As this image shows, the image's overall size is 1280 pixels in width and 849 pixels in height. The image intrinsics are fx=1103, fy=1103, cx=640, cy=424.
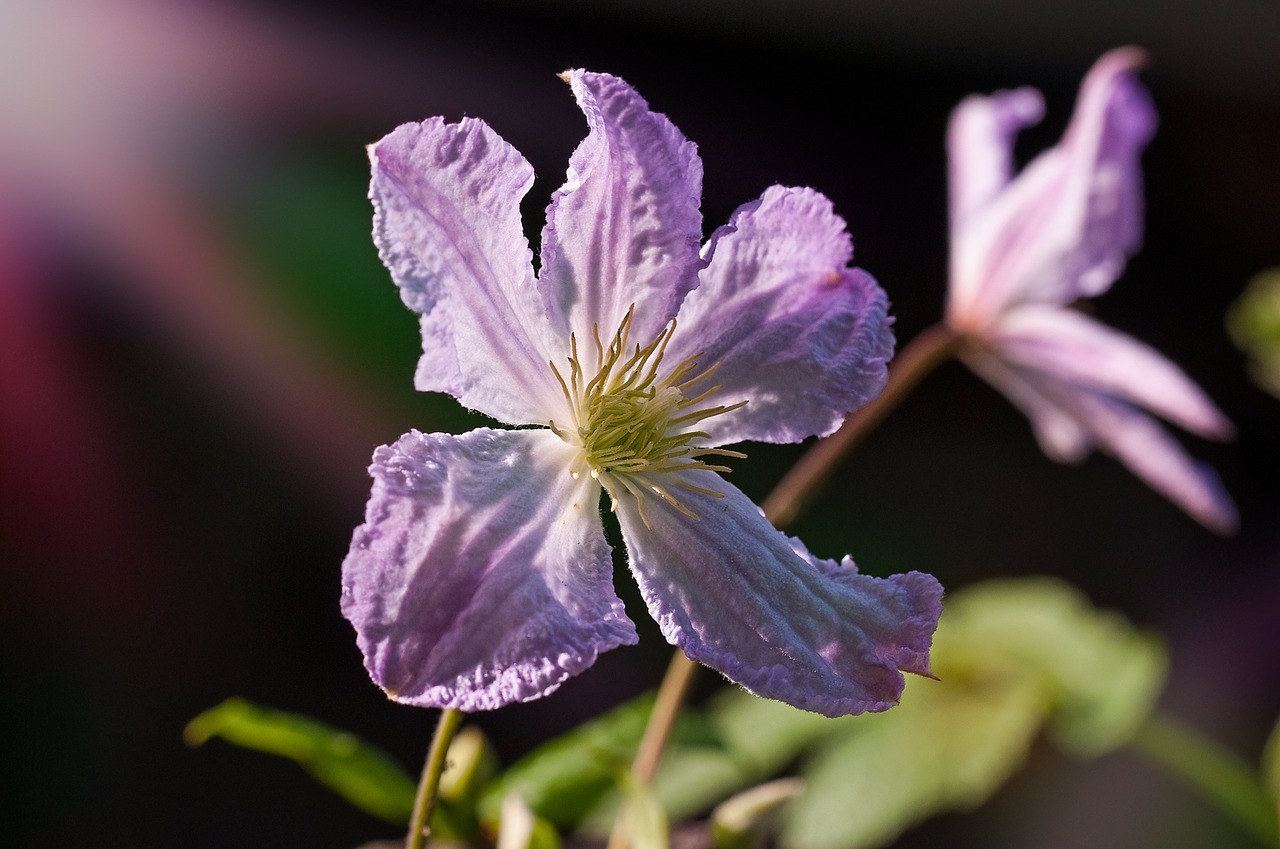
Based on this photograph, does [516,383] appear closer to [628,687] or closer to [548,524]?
[548,524]

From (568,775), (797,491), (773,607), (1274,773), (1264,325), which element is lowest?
(1274,773)

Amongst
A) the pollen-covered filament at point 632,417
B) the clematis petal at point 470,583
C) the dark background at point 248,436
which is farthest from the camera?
the dark background at point 248,436

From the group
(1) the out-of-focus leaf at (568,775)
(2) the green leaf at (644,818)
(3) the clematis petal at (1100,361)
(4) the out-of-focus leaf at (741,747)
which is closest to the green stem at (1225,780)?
(4) the out-of-focus leaf at (741,747)

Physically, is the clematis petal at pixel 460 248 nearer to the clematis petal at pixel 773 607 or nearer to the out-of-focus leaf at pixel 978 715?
the clematis petal at pixel 773 607

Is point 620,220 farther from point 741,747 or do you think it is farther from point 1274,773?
point 1274,773

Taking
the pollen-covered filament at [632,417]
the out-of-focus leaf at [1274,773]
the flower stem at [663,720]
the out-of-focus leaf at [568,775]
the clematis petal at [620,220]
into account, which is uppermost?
the clematis petal at [620,220]

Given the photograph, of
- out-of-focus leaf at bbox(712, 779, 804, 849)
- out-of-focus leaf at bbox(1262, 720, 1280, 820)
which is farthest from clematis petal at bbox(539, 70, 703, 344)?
out-of-focus leaf at bbox(1262, 720, 1280, 820)

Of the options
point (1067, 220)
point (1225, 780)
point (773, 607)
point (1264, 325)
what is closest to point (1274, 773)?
point (1225, 780)
